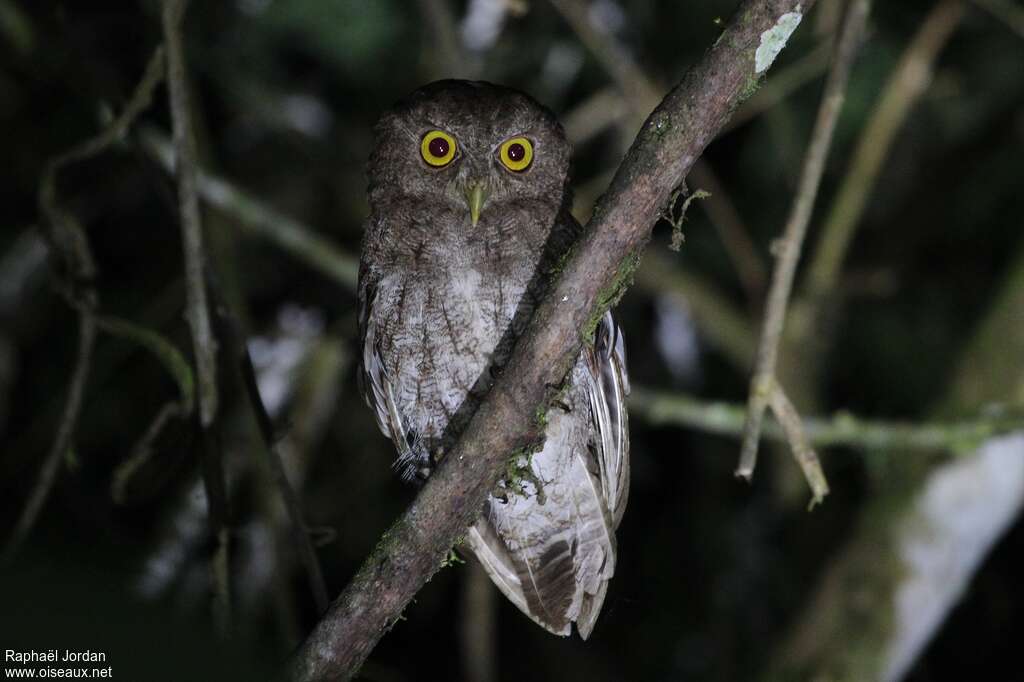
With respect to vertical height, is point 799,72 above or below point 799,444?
above

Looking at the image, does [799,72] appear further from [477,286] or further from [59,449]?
[59,449]

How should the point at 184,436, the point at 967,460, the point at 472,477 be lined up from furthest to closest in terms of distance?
the point at 967,460
the point at 184,436
the point at 472,477

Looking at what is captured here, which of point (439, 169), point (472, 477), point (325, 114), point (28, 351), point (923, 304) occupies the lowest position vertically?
point (472, 477)

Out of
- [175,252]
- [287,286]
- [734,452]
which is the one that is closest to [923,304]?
[734,452]

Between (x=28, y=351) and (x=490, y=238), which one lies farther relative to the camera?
(x=28, y=351)

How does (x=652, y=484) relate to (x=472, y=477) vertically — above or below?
above

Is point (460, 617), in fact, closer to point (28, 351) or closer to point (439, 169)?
point (28, 351)

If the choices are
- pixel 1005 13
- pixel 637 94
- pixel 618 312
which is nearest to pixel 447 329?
pixel 637 94
